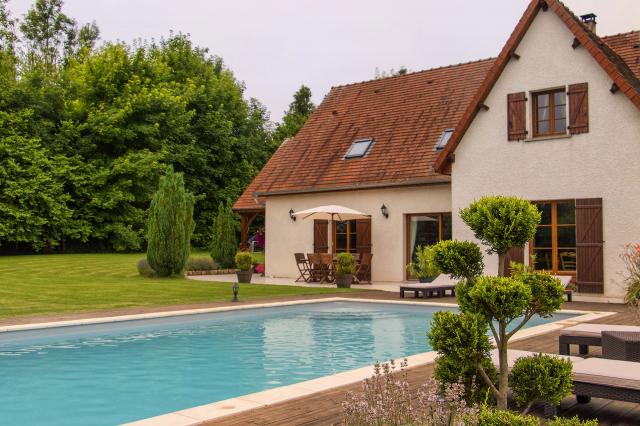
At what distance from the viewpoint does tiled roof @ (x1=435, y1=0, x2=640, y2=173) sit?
13.8 meters

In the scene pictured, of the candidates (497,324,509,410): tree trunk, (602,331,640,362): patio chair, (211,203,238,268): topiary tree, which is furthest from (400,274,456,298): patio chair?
(211,203,238,268): topiary tree

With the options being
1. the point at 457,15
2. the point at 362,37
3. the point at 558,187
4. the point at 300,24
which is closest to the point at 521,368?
the point at 558,187

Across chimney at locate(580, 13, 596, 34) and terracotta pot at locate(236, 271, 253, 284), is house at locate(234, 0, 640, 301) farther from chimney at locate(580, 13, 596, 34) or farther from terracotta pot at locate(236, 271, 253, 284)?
terracotta pot at locate(236, 271, 253, 284)

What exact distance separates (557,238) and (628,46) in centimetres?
594

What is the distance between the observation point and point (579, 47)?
14.7 m

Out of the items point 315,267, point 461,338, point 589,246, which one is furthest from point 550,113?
point 461,338

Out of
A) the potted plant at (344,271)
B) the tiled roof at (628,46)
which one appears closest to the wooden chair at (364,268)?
the potted plant at (344,271)

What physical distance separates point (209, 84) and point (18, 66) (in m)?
11.8

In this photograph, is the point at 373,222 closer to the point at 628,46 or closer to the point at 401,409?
the point at 628,46

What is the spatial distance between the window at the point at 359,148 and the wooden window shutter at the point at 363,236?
7.56 feet

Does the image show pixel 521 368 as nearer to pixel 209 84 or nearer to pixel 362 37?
pixel 362 37

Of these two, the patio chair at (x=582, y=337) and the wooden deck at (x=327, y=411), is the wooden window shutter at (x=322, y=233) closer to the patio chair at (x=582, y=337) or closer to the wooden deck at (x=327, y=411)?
the patio chair at (x=582, y=337)

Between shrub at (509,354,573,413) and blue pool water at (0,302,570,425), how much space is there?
3242 mm

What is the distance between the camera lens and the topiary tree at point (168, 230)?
20.0m
